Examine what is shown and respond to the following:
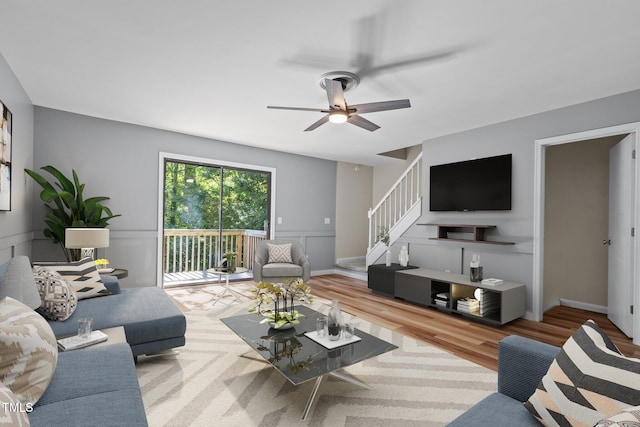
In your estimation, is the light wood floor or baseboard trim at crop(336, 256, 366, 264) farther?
baseboard trim at crop(336, 256, 366, 264)

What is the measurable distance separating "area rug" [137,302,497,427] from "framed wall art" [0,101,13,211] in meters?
1.78

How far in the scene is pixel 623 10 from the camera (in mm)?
1926

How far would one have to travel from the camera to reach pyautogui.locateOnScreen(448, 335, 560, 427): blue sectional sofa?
117 cm

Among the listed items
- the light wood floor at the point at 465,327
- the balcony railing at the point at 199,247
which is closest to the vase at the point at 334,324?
the light wood floor at the point at 465,327

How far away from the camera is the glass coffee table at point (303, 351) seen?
1.75 metres

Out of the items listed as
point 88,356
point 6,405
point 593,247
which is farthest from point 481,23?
point 593,247

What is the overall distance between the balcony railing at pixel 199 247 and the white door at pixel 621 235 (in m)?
4.95

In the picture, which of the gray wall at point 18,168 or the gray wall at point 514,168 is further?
the gray wall at point 514,168

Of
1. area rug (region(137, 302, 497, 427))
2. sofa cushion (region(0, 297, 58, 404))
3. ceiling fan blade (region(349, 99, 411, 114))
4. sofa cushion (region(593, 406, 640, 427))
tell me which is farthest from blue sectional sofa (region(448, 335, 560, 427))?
ceiling fan blade (region(349, 99, 411, 114))

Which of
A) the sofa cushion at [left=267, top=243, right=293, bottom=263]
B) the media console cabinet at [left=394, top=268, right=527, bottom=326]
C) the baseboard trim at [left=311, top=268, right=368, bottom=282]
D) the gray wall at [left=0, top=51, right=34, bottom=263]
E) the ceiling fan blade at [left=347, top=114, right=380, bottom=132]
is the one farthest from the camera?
the baseboard trim at [left=311, top=268, right=368, bottom=282]

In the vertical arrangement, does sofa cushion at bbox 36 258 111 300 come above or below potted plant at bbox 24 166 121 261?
below

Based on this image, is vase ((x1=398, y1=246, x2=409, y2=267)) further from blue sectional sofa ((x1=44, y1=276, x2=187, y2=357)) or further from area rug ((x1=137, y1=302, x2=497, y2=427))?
blue sectional sofa ((x1=44, y1=276, x2=187, y2=357))

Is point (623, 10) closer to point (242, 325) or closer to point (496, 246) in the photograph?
point (496, 246)

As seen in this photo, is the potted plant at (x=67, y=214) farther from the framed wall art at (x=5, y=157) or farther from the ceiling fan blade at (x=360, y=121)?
the ceiling fan blade at (x=360, y=121)
